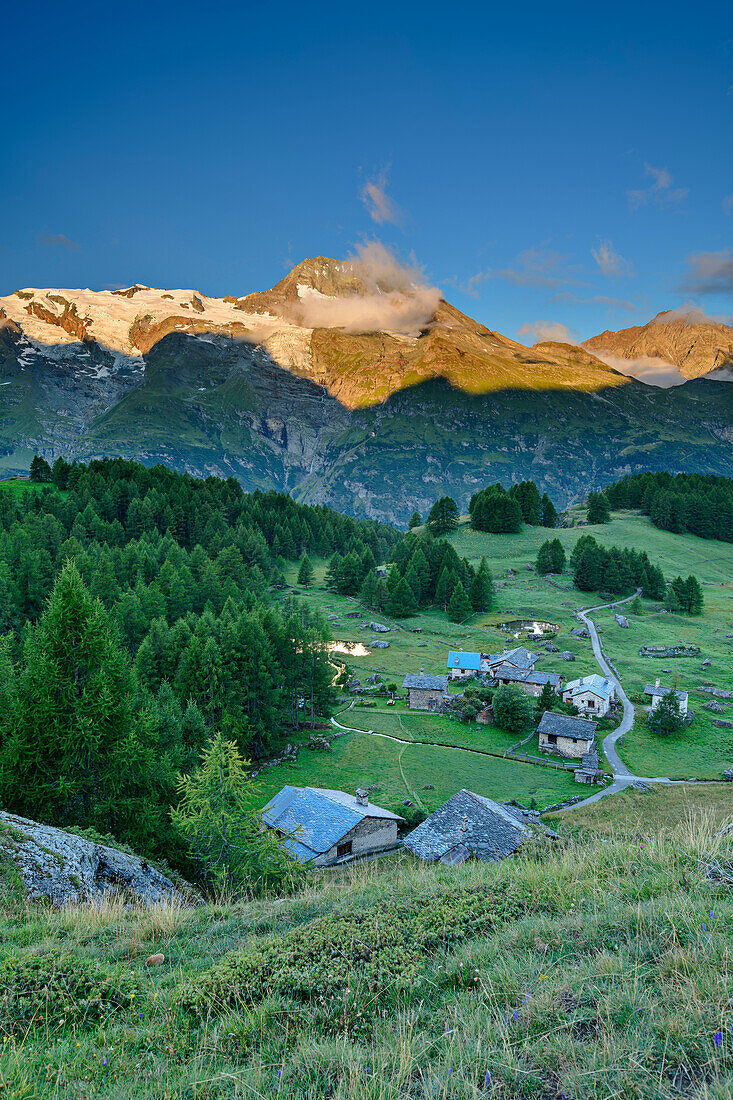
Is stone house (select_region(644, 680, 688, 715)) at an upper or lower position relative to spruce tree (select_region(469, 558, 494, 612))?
lower

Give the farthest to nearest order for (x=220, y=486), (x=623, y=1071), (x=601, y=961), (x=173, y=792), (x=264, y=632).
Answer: (x=220, y=486) → (x=264, y=632) → (x=173, y=792) → (x=601, y=961) → (x=623, y=1071)

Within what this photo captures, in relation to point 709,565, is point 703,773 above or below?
below

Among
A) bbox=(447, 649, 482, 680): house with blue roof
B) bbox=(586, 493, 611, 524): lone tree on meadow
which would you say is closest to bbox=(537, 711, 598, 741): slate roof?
bbox=(447, 649, 482, 680): house with blue roof

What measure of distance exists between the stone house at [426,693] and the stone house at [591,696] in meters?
13.0

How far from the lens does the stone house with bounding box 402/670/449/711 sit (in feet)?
189

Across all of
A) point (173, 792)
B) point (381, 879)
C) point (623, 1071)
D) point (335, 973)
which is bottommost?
point (173, 792)

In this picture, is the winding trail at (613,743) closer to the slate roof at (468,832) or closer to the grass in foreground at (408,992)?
the slate roof at (468,832)

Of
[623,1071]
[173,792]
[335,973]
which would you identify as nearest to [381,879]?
[335,973]

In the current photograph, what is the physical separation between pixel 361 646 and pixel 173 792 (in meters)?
55.5

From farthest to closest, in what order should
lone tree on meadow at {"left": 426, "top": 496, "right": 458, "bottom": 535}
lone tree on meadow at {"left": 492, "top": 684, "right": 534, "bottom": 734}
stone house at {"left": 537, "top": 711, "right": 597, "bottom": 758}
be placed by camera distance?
lone tree on meadow at {"left": 426, "top": 496, "right": 458, "bottom": 535} → lone tree on meadow at {"left": 492, "top": 684, "right": 534, "bottom": 734} → stone house at {"left": 537, "top": 711, "right": 597, "bottom": 758}

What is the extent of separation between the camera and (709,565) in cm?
11956

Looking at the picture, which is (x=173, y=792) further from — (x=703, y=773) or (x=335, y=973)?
(x=703, y=773)

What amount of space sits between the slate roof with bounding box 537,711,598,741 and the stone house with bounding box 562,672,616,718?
5.15 m

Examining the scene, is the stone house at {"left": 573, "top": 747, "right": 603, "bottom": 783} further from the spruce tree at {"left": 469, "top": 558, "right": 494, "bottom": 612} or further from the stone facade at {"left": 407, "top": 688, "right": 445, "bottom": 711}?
the spruce tree at {"left": 469, "top": 558, "right": 494, "bottom": 612}
